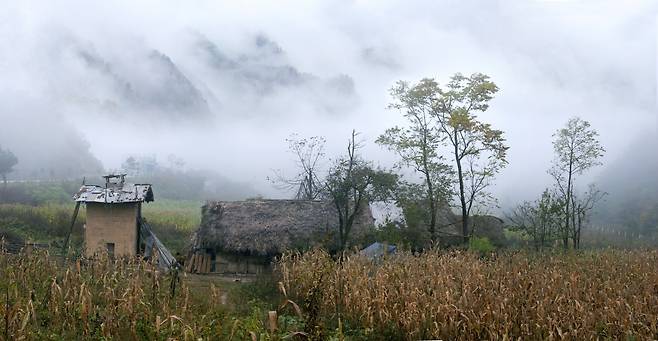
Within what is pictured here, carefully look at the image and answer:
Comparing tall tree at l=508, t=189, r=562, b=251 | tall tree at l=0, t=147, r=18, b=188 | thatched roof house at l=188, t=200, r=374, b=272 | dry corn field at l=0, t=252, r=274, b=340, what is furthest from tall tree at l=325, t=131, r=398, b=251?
tall tree at l=0, t=147, r=18, b=188

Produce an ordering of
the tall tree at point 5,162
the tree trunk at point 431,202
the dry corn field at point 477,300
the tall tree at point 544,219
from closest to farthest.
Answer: the dry corn field at point 477,300
the tree trunk at point 431,202
the tall tree at point 544,219
the tall tree at point 5,162

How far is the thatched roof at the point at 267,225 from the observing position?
63.4 ft

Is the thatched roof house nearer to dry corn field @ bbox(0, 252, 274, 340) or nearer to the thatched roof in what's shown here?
the thatched roof

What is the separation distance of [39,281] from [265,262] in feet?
38.1

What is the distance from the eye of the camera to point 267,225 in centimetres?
1984

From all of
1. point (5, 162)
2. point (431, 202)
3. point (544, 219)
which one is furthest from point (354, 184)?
point (5, 162)

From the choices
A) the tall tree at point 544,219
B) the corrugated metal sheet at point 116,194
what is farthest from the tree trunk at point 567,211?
the corrugated metal sheet at point 116,194

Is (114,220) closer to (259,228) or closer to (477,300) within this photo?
(259,228)

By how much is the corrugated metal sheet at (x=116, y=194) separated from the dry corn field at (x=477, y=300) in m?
9.08

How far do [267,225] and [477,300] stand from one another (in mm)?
13631

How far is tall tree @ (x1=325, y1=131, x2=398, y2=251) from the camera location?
1861 centimetres

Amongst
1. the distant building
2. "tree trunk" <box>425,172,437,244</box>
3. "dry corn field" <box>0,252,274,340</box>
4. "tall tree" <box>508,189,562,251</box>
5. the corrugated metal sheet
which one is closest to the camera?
"dry corn field" <box>0,252,274,340</box>

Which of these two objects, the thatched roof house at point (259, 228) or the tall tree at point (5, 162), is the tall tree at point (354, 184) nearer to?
the thatched roof house at point (259, 228)

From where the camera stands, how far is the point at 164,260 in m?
16.6
